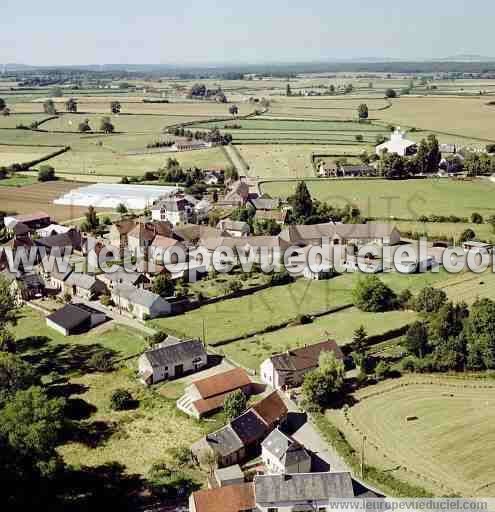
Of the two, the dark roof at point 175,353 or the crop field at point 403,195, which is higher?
the crop field at point 403,195

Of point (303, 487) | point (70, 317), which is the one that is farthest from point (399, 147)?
point (303, 487)

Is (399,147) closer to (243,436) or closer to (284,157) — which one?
(284,157)

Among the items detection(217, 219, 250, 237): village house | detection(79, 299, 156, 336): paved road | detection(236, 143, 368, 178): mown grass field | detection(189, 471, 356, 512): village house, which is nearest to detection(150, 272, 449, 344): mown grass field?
detection(79, 299, 156, 336): paved road

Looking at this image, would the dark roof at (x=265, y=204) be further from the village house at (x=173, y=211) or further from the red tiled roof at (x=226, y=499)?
the red tiled roof at (x=226, y=499)

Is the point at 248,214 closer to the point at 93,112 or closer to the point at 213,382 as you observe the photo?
the point at 213,382

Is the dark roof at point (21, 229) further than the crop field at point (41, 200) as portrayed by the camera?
No

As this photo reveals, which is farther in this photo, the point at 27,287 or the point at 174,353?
the point at 27,287

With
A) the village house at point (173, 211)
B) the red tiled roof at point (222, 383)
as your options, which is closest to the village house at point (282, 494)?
the red tiled roof at point (222, 383)
